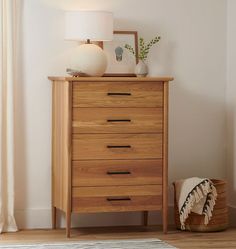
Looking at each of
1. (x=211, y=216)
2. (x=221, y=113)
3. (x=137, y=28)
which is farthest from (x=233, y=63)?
(x=211, y=216)

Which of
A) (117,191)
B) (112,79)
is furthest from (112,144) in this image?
(112,79)

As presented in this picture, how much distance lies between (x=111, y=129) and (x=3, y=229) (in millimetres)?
941

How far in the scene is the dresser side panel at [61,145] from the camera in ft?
14.4

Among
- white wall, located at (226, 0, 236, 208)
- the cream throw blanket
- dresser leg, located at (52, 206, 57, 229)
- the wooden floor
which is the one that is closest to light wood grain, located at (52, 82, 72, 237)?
dresser leg, located at (52, 206, 57, 229)

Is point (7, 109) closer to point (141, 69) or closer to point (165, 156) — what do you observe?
point (141, 69)

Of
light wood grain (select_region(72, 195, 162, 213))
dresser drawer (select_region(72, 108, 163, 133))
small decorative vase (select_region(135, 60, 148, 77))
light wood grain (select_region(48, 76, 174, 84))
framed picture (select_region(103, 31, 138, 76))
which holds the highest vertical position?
framed picture (select_region(103, 31, 138, 76))

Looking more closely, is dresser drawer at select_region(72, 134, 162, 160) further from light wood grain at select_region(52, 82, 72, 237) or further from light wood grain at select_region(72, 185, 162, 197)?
light wood grain at select_region(72, 185, 162, 197)

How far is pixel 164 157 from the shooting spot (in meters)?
4.54

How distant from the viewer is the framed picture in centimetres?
485

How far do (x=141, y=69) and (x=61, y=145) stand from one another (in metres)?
0.72

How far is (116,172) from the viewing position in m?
4.47

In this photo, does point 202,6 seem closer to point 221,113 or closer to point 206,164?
point 221,113

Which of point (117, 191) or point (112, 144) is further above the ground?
point (112, 144)

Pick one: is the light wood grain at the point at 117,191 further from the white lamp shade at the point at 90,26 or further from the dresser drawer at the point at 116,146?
the white lamp shade at the point at 90,26
